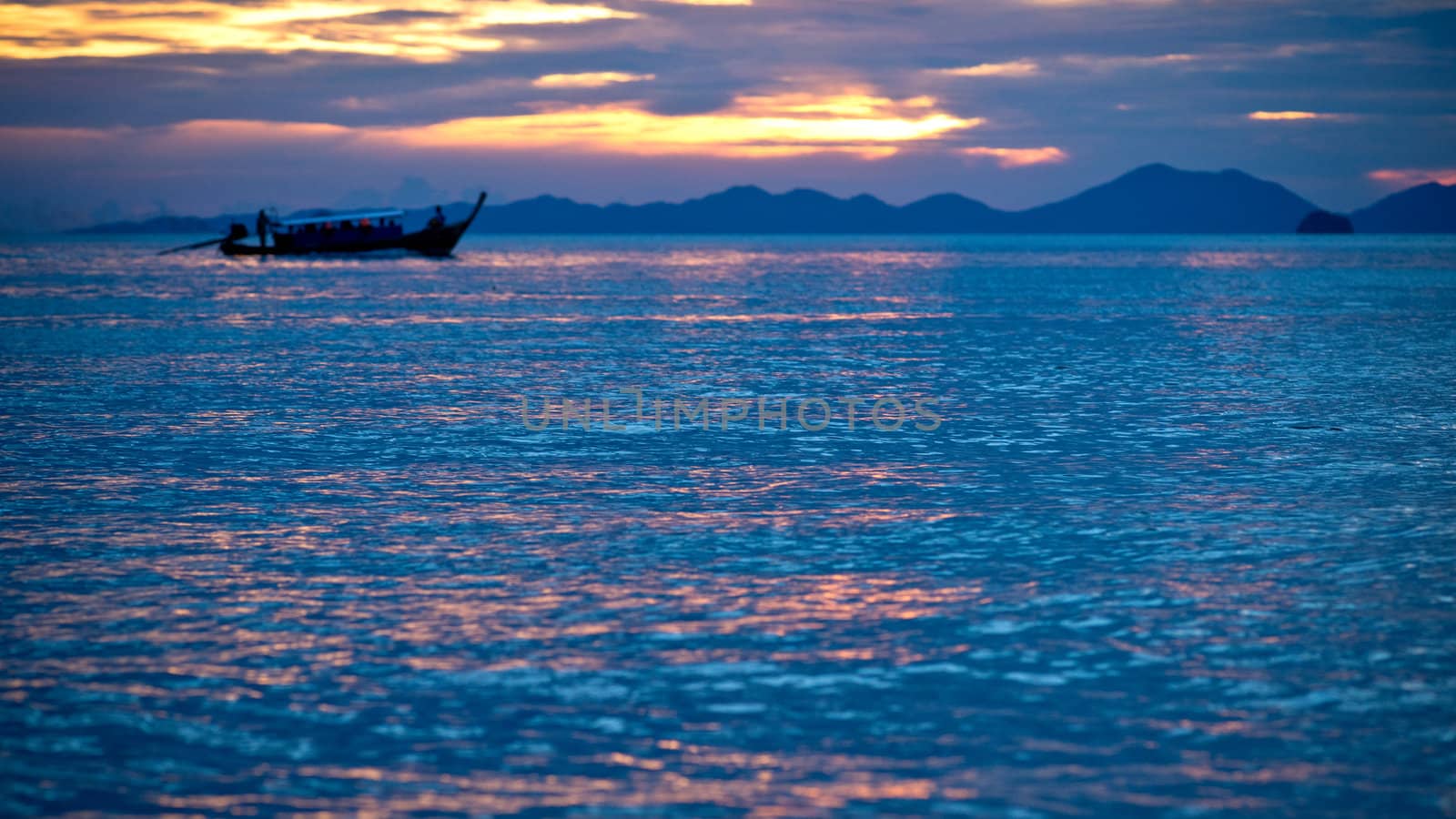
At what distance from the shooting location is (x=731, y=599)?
415 inches

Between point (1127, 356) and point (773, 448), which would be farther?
point (1127, 356)

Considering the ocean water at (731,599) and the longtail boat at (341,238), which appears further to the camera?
the longtail boat at (341,238)

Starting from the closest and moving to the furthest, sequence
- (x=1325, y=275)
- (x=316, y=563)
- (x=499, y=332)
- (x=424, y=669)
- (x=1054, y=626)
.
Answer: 1. (x=424, y=669)
2. (x=1054, y=626)
3. (x=316, y=563)
4. (x=499, y=332)
5. (x=1325, y=275)

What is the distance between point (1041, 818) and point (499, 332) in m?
35.4

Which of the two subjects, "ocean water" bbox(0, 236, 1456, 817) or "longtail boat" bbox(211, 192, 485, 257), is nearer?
"ocean water" bbox(0, 236, 1456, 817)

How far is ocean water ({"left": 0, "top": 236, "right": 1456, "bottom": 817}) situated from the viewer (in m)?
7.16

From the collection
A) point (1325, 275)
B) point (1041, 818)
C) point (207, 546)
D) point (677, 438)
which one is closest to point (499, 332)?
point (677, 438)

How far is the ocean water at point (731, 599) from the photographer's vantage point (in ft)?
23.5

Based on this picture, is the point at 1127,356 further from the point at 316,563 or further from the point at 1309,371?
the point at 316,563

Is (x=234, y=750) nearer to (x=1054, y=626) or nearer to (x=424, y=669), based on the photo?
(x=424, y=669)

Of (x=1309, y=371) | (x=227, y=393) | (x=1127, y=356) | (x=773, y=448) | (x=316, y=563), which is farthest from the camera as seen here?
(x=1127, y=356)

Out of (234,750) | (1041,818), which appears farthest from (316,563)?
(1041,818)

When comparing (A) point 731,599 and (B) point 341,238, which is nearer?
(A) point 731,599

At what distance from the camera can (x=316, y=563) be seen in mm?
11781
